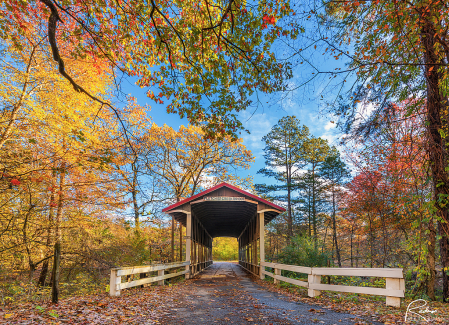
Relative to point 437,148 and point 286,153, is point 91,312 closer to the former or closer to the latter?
point 437,148

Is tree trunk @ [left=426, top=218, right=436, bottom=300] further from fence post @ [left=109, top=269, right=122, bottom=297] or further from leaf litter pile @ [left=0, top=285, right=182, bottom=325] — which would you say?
fence post @ [left=109, top=269, right=122, bottom=297]

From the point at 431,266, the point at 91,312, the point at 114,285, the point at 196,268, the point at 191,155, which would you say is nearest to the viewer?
the point at 91,312

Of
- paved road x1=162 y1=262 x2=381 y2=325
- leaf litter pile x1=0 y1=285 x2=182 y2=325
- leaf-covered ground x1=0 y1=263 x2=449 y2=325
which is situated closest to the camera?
leaf litter pile x1=0 y1=285 x2=182 y2=325

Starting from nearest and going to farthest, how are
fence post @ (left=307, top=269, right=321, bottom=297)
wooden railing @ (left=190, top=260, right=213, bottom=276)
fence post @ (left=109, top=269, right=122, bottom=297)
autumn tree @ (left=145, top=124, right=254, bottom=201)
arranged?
fence post @ (left=109, top=269, right=122, bottom=297), fence post @ (left=307, top=269, right=321, bottom=297), wooden railing @ (left=190, top=260, right=213, bottom=276), autumn tree @ (left=145, top=124, right=254, bottom=201)

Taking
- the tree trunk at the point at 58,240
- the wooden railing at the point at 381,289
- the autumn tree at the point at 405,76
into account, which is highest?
the autumn tree at the point at 405,76

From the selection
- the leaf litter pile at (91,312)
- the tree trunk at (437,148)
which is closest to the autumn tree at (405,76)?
the tree trunk at (437,148)

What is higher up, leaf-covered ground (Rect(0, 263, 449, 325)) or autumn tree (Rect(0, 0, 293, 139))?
autumn tree (Rect(0, 0, 293, 139))

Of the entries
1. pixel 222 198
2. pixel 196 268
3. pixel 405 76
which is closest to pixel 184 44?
pixel 405 76

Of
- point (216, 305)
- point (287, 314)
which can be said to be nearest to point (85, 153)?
point (216, 305)

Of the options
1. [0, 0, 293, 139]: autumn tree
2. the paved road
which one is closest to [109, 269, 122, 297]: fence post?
the paved road

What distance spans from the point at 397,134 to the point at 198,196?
835 cm

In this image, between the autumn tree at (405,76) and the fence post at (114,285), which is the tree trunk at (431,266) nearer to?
the autumn tree at (405,76)

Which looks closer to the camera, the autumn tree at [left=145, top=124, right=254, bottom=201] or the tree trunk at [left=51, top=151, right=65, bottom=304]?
→ the tree trunk at [left=51, top=151, right=65, bottom=304]

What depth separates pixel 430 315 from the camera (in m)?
4.52
